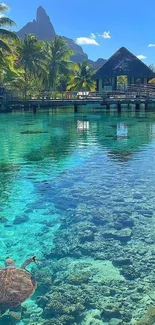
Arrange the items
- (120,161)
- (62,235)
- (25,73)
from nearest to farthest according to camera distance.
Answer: (62,235) < (120,161) < (25,73)

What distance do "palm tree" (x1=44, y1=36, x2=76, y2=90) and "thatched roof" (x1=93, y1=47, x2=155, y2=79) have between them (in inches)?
242

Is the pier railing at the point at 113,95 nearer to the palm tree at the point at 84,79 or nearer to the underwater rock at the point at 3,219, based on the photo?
the palm tree at the point at 84,79

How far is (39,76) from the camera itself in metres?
43.5

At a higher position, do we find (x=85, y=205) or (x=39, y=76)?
(x=39, y=76)

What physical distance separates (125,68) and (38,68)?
10.9 m

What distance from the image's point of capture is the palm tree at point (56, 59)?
44.0 meters

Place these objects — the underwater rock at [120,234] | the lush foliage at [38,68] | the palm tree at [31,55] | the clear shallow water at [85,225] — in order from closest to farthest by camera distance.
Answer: the clear shallow water at [85,225], the underwater rock at [120,234], the lush foliage at [38,68], the palm tree at [31,55]

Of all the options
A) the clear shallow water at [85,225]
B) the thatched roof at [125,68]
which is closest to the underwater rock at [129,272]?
the clear shallow water at [85,225]

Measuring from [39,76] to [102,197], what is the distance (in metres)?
37.6

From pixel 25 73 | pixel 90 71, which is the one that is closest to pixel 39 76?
pixel 25 73

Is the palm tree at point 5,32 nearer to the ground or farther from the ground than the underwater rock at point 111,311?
farther from the ground

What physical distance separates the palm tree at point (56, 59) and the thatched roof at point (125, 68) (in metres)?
6.15

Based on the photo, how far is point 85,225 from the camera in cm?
693

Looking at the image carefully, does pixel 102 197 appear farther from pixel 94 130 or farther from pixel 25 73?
pixel 25 73
